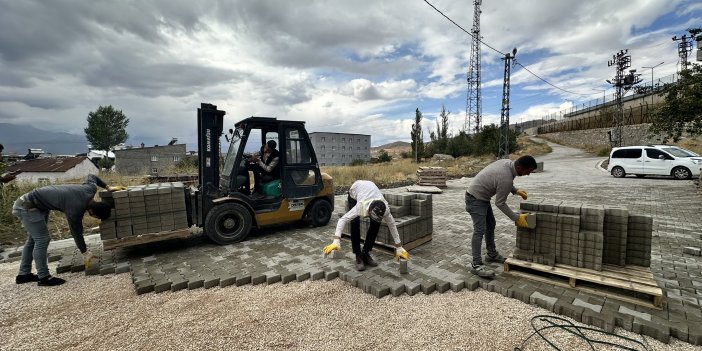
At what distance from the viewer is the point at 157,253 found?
5.50m

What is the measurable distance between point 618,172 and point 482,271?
16.9 m

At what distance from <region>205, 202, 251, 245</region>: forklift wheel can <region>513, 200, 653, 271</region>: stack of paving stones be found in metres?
4.98

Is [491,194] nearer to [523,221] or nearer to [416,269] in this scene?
[523,221]

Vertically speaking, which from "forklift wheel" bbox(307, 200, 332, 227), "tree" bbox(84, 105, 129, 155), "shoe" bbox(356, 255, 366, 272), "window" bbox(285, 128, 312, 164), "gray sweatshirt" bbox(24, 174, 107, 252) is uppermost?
"tree" bbox(84, 105, 129, 155)

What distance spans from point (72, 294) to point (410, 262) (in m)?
4.72

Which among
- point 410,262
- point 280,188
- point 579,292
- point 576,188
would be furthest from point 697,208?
point 280,188

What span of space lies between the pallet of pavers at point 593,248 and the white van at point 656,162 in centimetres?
1518

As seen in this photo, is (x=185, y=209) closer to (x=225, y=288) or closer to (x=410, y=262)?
(x=225, y=288)

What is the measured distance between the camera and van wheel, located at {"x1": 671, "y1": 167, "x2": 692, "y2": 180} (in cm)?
1380

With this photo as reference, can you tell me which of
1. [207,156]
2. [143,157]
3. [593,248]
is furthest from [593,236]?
[143,157]

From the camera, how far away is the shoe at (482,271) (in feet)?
13.4

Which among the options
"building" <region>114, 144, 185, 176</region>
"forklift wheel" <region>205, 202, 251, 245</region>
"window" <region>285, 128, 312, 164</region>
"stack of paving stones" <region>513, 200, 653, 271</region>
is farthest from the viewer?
"building" <region>114, 144, 185, 176</region>

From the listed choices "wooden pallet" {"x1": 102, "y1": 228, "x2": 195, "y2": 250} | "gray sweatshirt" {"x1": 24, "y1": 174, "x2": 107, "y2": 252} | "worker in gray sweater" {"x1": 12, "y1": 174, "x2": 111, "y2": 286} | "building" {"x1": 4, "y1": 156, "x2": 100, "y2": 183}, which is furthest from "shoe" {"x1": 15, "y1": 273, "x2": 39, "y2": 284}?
"building" {"x1": 4, "y1": 156, "x2": 100, "y2": 183}

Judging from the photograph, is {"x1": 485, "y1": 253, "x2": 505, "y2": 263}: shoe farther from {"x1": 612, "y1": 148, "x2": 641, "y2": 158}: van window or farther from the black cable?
{"x1": 612, "y1": 148, "x2": 641, "y2": 158}: van window
